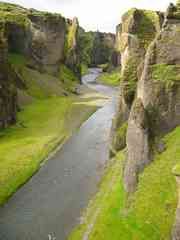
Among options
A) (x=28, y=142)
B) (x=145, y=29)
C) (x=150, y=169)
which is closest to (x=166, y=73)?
(x=150, y=169)

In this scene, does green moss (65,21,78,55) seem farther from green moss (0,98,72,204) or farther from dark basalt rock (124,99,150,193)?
dark basalt rock (124,99,150,193)

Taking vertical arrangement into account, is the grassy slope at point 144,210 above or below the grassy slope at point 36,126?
above

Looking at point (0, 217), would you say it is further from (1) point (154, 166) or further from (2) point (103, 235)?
(1) point (154, 166)

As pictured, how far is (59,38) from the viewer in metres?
141

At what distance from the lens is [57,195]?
38.7 metres

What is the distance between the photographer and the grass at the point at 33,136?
44188mm

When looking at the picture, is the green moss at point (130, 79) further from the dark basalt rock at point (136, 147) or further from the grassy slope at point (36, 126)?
the grassy slope at point (36, 126)

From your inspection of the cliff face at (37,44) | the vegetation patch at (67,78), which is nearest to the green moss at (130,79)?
the cliff face at (37,44)

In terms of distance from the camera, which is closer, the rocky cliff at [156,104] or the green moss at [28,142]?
the rocky cliff at [156,104]

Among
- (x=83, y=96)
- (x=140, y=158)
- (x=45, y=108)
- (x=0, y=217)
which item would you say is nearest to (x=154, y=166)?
(x=140, y=158)

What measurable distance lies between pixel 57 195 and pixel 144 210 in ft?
49.7

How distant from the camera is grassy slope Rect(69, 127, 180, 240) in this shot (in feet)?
80.5

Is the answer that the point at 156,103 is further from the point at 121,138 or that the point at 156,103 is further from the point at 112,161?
the point at 112,161

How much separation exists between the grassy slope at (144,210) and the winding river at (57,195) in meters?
2.70
